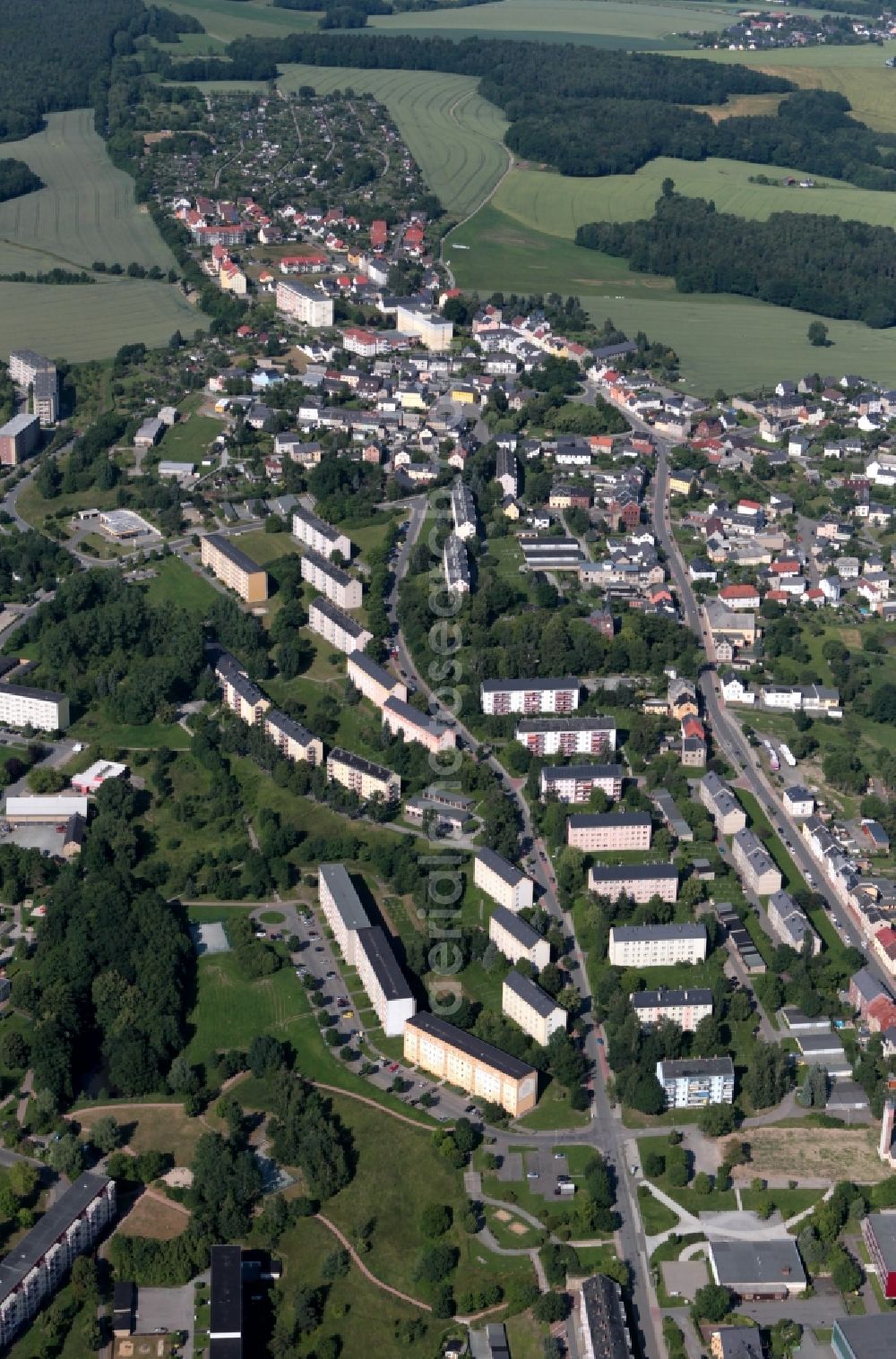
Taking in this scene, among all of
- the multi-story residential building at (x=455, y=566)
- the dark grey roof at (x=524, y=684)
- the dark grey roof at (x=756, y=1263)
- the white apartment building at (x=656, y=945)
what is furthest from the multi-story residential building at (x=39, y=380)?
the dark grey roof at (x=756, y=1263)

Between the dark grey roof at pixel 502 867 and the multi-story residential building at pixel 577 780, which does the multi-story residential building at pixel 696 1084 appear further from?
the multi-story residential building at pixel 577 780

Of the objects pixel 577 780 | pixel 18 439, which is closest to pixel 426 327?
pixel 18 439

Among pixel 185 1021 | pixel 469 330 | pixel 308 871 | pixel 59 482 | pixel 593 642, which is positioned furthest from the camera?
pixel 469 330

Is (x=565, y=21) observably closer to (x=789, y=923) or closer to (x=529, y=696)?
(x=529, y=696)

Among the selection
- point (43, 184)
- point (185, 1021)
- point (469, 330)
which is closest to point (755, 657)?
point (185, 1021)

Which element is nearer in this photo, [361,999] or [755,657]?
[361,999]

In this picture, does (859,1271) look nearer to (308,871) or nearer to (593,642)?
(308,871)
